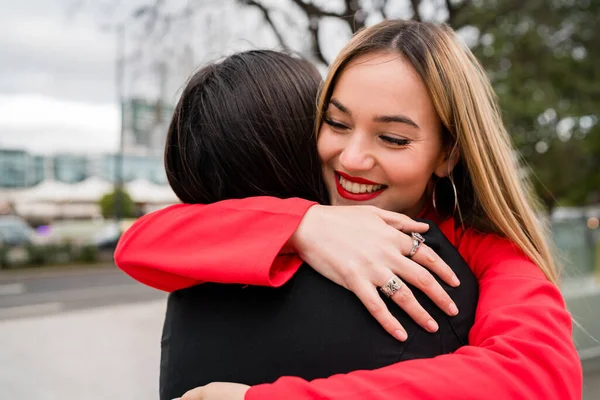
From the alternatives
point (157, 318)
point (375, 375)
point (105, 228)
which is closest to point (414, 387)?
point (375, 375)

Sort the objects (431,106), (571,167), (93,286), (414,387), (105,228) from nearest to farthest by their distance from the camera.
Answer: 1. (414,387)
2. (431,106)
3. (571,167)
4. (93,286)
5. (105,228)

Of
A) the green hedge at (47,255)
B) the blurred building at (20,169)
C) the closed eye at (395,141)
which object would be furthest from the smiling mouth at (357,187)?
the blurred building at (20,169)

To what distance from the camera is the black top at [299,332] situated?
0.98m

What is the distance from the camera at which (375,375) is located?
0.93m

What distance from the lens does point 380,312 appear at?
97 cm

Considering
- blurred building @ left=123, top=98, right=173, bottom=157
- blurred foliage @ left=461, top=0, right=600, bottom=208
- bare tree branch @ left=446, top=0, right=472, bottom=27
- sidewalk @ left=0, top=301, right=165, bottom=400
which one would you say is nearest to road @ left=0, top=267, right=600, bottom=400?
sidewalk @ left=0, top=301, right=165, bottom=400

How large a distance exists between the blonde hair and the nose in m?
0.11

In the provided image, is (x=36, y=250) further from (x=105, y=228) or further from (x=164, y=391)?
(x=164, y=391)

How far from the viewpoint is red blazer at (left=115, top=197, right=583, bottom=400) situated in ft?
3.02

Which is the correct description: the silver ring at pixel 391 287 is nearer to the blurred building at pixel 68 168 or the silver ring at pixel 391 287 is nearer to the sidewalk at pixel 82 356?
the sidewalk at pixel 82 356

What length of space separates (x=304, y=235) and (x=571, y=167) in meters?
14.0

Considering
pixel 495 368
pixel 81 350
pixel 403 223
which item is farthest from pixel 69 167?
pixel 495 368

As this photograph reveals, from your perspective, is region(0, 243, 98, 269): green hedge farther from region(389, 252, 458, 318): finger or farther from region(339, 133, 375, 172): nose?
region(389, 252, 458, 318): finger

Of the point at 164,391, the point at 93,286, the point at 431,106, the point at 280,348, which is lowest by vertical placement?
the point at 93,286
